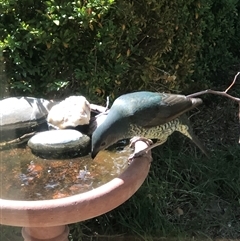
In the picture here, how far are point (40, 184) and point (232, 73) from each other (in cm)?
336

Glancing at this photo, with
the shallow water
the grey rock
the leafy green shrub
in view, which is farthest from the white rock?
the leafy green shrub

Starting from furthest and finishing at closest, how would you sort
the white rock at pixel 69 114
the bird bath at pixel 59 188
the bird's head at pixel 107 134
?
the white rock at pixel 69 114 → the bird's head at pixel 107 134 → the bird bath at pixel 59 188

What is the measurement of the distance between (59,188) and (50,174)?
0.12 meters

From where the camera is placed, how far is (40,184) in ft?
7.80

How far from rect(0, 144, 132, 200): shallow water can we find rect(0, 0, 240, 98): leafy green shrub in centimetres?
73

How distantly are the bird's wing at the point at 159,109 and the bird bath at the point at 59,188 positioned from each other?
0.14m

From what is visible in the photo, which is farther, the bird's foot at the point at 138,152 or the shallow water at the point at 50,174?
the bird's foot at the point at 138,152

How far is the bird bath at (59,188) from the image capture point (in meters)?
2.15

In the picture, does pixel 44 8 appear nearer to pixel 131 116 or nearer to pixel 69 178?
pixel 131 116

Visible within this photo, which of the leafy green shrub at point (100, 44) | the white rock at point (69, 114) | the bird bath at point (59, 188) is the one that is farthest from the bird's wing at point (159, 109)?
the leafy green shrub at point (100, 44)

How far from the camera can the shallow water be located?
2332 mm

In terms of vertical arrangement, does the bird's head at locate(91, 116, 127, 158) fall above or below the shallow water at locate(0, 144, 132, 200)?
above

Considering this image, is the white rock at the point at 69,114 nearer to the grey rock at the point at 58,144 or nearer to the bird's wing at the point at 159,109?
the grey rock at the point at 58,144

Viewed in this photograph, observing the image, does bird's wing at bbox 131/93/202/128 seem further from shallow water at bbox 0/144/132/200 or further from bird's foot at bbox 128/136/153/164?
shallow water at bbox 0/144/132/200
